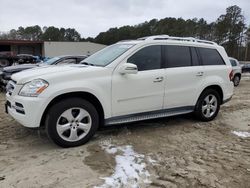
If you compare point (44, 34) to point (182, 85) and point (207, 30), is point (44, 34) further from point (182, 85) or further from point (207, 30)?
point (182, 85)

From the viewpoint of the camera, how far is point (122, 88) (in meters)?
5.03

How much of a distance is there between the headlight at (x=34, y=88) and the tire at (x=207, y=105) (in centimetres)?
335

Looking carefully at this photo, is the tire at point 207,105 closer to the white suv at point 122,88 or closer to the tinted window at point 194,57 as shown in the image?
the white suv at point 122,88

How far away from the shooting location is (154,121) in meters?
6.40

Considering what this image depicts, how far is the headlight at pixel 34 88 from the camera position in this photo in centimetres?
436

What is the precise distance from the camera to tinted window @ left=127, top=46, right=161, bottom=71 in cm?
530

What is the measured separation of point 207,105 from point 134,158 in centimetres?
286

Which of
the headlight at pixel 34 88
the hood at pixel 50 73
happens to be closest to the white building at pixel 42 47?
the hood at pixel 50 73

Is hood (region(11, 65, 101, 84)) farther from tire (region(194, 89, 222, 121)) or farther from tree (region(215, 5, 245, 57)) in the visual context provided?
tree (region(215, 5, 245, 57))

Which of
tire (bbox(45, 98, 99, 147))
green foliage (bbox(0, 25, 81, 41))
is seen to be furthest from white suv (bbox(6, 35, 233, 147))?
green foliage (bbox(0, 25, 81, 41))

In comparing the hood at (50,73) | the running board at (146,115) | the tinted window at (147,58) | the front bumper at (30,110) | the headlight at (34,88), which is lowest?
the running board at (146,115)

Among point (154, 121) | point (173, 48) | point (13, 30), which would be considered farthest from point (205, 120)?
point (13, 30)

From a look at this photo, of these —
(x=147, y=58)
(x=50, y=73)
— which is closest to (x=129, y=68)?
(x=147, y=58)

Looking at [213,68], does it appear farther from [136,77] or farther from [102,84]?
[102,84]
